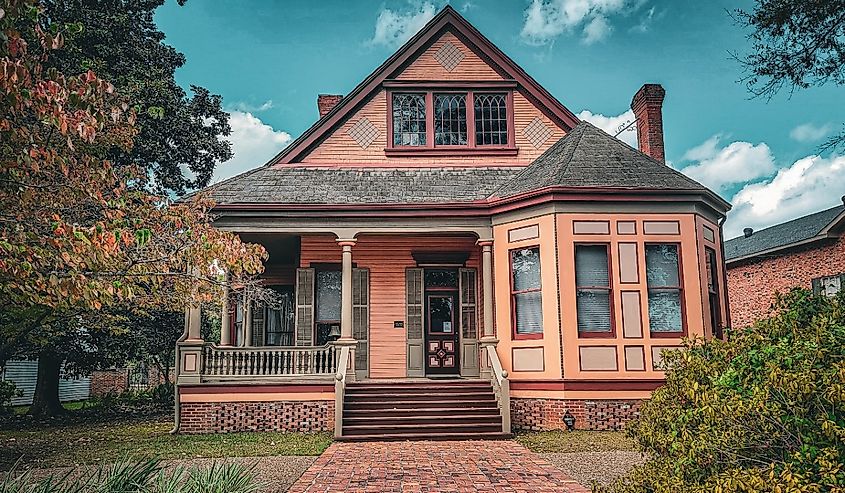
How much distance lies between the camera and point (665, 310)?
39.4ft

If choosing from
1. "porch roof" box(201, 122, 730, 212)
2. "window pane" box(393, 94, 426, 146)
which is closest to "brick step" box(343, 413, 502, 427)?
"porch roof" box(201, 122, 730, 212)

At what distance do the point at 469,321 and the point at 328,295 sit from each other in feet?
10.4

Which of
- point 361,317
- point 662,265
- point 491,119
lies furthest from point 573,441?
point 491,119

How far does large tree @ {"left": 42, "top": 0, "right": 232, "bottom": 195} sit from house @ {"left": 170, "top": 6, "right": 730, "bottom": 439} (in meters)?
4.87

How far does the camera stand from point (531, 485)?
7184mm

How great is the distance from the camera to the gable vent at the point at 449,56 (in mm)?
15617

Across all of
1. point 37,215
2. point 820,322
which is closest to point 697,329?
point 820,322

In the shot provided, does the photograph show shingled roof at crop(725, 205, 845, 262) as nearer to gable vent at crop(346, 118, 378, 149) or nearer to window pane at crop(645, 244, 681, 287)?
window pane at crop(645, 244, 681, 287)

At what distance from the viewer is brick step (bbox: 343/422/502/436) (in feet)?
35.7

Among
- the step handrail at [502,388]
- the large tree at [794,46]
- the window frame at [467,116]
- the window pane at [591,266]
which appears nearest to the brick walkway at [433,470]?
the step handrail at [502,388]

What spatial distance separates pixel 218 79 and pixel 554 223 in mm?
14916

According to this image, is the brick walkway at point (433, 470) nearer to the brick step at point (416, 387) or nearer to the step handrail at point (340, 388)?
the step handrail at point (340, 388)

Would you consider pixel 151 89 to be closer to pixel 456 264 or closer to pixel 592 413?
pixel 456 264

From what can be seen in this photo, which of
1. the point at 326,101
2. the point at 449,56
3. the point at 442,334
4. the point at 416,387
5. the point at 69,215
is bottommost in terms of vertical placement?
the point at 416,387
